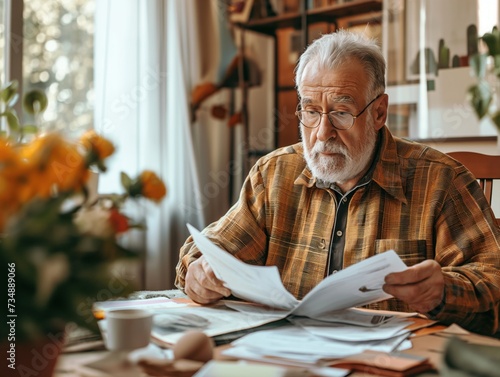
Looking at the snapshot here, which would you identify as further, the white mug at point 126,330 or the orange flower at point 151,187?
the white mug at point 126,330

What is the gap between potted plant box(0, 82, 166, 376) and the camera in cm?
53

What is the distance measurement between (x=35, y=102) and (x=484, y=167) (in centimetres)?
132

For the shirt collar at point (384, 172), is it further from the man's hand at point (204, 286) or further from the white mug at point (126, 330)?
the white mug at point (126, 330)

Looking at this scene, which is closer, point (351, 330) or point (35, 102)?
point (35, 102)

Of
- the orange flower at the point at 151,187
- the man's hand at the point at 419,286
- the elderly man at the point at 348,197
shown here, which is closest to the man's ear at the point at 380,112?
the elderly man at the point at 348,197

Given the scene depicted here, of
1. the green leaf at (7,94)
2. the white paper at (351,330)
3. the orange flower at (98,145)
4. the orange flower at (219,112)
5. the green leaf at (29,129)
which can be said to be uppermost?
the orange flower at (219,112)

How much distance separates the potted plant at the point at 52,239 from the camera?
53cm

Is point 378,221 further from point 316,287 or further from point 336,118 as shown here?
point 316,287

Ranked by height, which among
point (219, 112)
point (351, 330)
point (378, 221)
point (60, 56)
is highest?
point (60, 56)

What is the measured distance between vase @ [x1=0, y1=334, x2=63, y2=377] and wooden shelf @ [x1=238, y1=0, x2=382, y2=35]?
2.74 metres

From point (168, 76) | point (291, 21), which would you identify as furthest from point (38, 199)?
point (291, 21)

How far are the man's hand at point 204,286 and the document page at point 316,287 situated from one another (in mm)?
61

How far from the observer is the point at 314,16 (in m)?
3.34

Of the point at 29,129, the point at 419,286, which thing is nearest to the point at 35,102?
the point at 29,129
